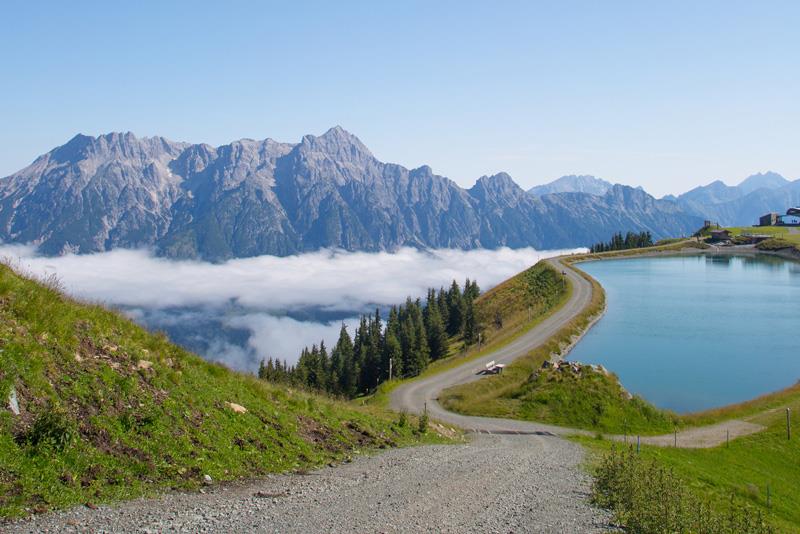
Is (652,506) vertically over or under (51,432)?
under

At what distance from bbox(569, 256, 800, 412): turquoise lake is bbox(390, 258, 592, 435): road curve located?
6.61 meters

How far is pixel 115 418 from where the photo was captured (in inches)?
727

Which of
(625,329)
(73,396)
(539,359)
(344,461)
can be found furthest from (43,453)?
(625,329)

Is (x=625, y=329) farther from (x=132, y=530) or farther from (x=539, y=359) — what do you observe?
(x=132, y=530)

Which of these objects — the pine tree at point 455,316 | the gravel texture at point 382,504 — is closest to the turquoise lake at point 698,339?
the pine tree at point 455,316

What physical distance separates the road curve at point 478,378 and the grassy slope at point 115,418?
2388 centimetres

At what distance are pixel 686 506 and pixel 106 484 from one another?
18652 millimetres

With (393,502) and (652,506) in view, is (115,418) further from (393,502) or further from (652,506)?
(652,506)

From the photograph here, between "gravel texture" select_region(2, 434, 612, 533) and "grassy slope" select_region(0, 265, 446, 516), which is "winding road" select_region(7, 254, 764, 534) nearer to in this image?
"gravel texture" select_region(2, 434, 612, 533)

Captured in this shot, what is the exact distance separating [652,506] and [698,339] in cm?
9679

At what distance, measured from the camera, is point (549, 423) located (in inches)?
1987

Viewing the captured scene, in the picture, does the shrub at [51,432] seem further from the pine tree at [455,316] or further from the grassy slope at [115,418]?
the pine tree at [455,316]

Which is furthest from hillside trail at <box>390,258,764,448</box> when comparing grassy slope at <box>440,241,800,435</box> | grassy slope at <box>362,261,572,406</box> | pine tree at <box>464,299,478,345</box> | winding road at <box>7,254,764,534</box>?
winding road at <box>7,254,764,534</box>

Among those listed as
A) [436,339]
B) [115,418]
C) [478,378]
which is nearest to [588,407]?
[478,378]
